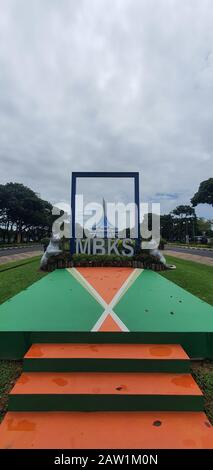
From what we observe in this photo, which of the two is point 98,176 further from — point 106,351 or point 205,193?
point 205,193

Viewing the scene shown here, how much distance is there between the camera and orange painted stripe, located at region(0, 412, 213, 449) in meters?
1.42

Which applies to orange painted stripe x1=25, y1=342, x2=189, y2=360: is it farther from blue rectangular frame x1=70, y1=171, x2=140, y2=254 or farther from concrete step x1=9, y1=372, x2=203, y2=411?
blue rectangular frame x1=70, y1=171, x2=140, y2=254

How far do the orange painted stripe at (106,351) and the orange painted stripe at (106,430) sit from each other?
1.34ft

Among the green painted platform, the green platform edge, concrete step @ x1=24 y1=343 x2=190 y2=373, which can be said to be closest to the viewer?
the green platform edge

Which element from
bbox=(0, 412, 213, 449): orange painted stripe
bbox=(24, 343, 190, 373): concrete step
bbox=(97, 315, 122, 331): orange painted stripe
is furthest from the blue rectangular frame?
bbox=(0, 412, 213, 449): orange painted stripe

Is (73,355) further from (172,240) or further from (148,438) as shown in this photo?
(172,240)

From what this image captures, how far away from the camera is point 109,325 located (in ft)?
7.94

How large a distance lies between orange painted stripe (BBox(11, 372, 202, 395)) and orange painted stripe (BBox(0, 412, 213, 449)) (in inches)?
5.3

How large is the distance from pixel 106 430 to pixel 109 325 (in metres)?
0.96

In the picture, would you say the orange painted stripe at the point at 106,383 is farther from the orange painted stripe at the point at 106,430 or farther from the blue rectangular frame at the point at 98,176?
the blue rectangular frame at the point at 98,176

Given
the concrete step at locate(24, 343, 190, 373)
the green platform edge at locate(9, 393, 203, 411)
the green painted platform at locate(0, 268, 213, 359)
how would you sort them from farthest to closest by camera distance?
the green painted platform at locate(0, 268, 213, 359) < the concrete step at locate(24, 343, 190, 373) < the green platform edge at locate(9, 393, 203, 411)

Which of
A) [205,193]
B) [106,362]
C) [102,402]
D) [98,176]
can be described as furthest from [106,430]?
[205,193]

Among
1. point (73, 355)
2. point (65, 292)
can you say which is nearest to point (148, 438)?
point (73, 355)

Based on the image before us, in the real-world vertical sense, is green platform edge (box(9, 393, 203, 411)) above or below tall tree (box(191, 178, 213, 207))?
below
